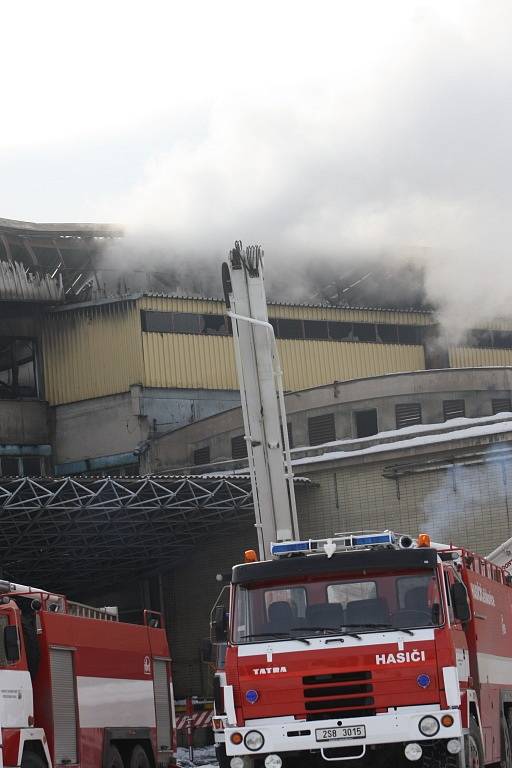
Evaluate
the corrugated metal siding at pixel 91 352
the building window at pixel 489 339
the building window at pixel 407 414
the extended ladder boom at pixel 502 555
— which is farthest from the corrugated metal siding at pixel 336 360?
the extended ladder boom at pixel 502 555

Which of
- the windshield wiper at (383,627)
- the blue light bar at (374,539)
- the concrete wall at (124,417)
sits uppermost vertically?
the concrete wall at (124,417)

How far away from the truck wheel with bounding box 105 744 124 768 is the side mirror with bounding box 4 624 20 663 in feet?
10.9

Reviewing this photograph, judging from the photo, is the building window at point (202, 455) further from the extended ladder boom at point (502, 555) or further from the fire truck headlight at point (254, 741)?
the fire truck headlight at point (254, 741)

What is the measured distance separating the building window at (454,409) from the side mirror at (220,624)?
93.7 ft

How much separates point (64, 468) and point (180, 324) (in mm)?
6248

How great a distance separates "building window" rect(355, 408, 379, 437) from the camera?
139ft

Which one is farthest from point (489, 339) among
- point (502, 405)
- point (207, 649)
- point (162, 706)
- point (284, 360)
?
point (207, 649)

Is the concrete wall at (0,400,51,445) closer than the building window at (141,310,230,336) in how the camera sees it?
No

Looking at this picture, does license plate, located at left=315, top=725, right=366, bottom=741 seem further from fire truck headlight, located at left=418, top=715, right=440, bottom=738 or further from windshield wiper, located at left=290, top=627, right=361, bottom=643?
windshield wiper, located at left=290, top=627, right=361, bottom=643

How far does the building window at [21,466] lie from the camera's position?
46.0 meters

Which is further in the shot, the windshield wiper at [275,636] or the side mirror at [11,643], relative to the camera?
the side mirror at [11,643]

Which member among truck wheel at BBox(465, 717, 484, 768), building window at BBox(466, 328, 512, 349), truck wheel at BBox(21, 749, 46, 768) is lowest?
truck wheel at BBox(465, 717, 484, 768)

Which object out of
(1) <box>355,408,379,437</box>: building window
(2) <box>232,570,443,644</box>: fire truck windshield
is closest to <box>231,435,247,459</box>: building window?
(1) <box>355,408,379,437</box>: building window

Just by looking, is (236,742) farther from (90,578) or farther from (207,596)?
(90,578)
